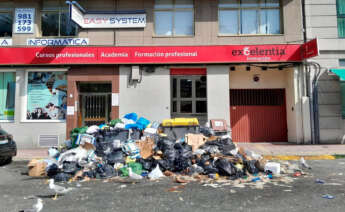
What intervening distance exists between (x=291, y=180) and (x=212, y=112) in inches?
220

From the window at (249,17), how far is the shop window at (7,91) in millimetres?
11000

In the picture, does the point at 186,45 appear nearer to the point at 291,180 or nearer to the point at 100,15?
the point at 100,15

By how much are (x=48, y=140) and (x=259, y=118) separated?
10771 mm

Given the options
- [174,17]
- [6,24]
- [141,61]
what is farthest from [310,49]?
[6,24]

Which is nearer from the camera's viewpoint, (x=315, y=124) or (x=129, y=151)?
(x=129, y=151)

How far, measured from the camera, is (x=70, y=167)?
6012 mm

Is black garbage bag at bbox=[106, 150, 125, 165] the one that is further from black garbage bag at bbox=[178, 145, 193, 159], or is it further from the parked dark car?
the parked dark car

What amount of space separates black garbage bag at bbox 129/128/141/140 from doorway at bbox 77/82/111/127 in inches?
153

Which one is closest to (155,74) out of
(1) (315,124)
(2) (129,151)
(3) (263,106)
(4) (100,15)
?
(4) (100,15)

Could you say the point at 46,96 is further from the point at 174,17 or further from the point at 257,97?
the point at 257,97

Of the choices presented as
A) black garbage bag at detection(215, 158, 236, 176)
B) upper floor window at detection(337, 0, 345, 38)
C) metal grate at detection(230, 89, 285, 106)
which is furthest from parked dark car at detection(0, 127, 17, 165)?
upper floor window at detection(337, 0, 345, 38)

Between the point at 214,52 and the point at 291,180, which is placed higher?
the point at 214,52

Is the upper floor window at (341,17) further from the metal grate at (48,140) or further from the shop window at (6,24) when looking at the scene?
the shop window at (6,24)

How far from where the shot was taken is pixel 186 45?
10781 millimetres
